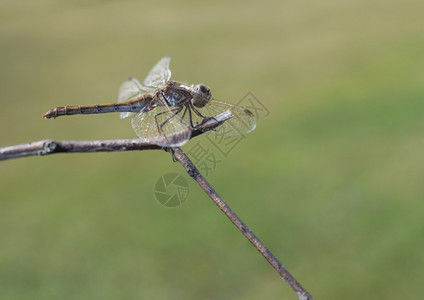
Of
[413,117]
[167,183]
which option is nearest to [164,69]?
[167,183]

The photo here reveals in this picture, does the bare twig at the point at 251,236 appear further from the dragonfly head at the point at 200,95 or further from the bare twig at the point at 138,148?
the dragonfly head at the point at 200,95

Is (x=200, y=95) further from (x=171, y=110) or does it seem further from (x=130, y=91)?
(x=130, y=91)

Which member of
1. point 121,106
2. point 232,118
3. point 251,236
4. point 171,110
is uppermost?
point 121,106

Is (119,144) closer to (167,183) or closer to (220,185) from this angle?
(167,183)

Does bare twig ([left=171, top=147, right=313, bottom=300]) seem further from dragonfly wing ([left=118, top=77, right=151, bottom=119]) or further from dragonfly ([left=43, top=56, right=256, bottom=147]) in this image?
dragonfly wing ([left=118, top=77, right=151, bottom=119])

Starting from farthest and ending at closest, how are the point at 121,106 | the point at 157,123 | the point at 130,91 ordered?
the point at 130,91
the point at 121,106
the point at 157,123

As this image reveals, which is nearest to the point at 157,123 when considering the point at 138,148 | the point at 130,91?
the point at 130,91

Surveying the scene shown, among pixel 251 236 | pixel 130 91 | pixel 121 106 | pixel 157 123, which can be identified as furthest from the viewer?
pixel 130 91
